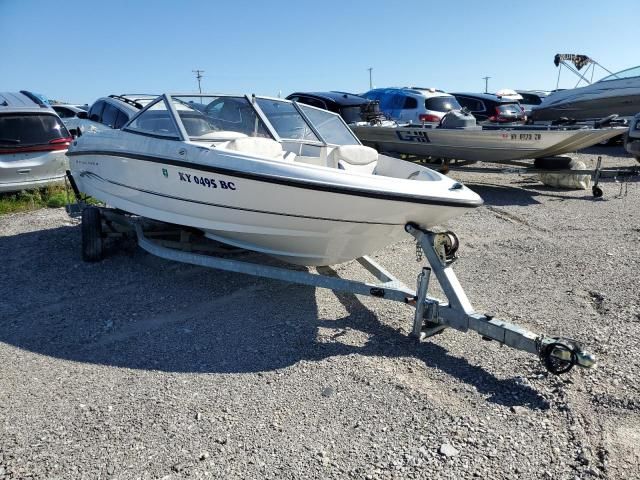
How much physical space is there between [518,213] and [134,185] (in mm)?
5683

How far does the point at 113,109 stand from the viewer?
9102 millimetres

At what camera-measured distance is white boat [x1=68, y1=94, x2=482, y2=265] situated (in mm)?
3730

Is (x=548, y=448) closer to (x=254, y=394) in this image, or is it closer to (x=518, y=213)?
(x=254, y=394)

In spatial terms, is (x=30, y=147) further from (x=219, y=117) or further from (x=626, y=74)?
(x=626, y=74)

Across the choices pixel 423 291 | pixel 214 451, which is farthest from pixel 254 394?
pixel 423 291

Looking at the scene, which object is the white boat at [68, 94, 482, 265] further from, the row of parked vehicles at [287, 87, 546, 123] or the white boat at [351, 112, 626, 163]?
the row of parked vehicles at [287, 87, 546, 123]

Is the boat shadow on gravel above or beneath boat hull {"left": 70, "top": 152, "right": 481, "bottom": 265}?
beneath

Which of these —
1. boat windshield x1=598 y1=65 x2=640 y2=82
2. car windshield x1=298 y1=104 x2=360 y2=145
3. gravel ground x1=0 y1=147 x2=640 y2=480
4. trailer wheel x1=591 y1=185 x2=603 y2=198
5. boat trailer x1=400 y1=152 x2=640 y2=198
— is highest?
boat windshield x1=598 y1=65 x2=640 y2=82

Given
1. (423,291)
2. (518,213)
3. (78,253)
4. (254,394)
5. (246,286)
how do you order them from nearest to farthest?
(254,394)
(423,291)
(246,286)
(78,253)
(518,213)

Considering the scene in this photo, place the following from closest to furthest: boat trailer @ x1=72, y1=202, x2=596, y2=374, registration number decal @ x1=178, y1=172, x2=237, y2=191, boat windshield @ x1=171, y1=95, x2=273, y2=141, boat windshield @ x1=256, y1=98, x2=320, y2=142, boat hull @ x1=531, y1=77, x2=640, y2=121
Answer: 1. boat trailer @ x1=72, y1=202, x2=596, y2=374
2. registration number decal @ x1=178, y1=172, x2=237, y2=191
3. boat windshield @ x1=171, y1=95, x2=273, y2=141
4. boat windshield @ x1=256, y1=98, x2=320, y2=142
5. boat hull @ x1=531, y1=77, x2=640, y2=121

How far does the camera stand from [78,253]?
579cm

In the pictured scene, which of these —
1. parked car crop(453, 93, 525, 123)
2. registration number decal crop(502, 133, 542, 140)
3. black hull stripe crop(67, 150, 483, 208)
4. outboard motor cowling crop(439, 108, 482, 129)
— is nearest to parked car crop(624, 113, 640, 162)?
registration number decal crop(502, 133, 542, 140)

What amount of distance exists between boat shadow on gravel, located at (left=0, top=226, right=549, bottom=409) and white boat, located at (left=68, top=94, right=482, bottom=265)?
20.9 inches

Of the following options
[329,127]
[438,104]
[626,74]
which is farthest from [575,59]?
[329,127]
